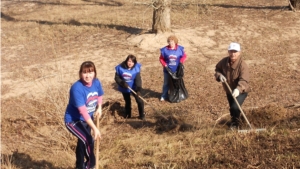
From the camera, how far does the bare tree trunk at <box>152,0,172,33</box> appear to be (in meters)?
11.5

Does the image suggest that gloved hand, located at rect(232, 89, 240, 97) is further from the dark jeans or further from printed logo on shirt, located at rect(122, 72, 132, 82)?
printed logo on shirt, located at rect(122, 72, 132, 82)

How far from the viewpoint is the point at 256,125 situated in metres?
6.04

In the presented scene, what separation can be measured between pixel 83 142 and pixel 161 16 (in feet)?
25.1

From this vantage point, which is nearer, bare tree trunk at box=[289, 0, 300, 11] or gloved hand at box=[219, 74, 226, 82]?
gloved hand at box=[219, 74, 226, 82]

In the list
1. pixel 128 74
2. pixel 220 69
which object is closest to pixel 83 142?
pixel 220 69

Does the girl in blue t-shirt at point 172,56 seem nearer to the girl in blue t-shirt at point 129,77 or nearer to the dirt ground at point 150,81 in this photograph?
the dirt ground at point 150,81

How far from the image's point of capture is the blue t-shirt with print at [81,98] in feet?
14.4

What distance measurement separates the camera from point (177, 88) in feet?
26.2

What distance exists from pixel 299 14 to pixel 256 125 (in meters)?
8.70

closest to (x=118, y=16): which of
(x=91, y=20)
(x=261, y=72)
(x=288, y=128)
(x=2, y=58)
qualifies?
(x=91, y=20)

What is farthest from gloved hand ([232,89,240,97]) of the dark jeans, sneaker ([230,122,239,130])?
the dark jeans

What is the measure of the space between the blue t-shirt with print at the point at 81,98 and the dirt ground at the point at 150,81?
726 mm

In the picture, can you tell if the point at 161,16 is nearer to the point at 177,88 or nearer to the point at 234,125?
the point at 177,88

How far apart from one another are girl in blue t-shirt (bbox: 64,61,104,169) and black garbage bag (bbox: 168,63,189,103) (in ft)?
10.5
